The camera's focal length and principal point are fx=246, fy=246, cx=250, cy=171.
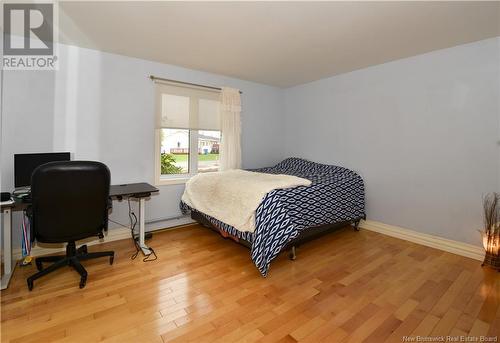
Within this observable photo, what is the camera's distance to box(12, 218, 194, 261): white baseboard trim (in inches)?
105

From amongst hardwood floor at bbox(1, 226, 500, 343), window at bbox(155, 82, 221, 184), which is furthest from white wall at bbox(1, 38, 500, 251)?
hardwood floor at bbox(1, 226, 500, 343)

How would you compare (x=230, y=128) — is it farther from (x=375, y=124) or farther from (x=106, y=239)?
(x=106, y=239)

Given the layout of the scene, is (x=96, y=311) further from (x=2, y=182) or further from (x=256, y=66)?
(x=256, y=66)

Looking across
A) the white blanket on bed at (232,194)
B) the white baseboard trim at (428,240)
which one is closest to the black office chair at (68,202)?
the white blanket on bed at (232,194)

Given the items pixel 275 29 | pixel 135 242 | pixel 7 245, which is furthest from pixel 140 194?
pixel 275 29

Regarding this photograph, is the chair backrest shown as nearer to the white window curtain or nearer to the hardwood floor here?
the hardwood floor

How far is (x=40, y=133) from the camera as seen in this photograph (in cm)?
263

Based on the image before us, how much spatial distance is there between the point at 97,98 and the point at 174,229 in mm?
1969

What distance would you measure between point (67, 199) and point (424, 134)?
3850 millimetres

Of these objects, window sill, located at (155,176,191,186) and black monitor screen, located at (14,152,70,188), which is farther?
window sill, located at (155,176,191,186)

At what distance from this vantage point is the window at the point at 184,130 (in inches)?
135

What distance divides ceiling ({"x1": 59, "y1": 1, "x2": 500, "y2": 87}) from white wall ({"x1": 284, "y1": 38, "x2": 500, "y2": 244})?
28 centimetres

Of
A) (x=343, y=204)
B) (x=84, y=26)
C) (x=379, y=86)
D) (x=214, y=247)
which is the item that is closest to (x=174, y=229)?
(x=214, y=247)

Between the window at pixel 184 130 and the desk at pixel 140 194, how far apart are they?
1.89ft
